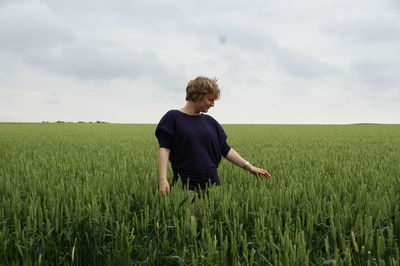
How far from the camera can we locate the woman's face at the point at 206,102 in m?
2.98

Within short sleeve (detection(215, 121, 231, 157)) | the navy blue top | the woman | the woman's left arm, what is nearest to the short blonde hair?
the woman

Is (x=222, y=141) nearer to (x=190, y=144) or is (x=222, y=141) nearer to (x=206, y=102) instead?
(x=190, y=144)

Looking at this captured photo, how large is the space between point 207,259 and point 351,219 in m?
1.10

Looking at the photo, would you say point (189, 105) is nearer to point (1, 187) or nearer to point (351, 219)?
point (351, 219)

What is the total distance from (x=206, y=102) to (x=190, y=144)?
0.44m

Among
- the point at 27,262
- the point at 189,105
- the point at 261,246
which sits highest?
the point at 189,105

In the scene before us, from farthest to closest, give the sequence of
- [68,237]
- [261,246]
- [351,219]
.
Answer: [351,219] → [68,237] → [261,246]

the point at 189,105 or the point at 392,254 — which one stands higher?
the point at 189,105

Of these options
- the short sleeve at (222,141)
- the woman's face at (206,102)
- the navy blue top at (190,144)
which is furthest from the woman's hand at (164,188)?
the short sleeve at (222,141)

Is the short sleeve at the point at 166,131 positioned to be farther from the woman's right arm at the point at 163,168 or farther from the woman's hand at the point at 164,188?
the woman's hand at the point at 164,188

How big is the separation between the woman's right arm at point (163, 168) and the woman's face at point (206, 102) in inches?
20.2

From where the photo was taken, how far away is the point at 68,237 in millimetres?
2084

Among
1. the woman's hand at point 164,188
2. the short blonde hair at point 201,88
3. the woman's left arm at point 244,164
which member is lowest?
the woman's hand at point 164,188

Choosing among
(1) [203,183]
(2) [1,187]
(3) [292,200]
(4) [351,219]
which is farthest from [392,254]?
(2) [1,187]
